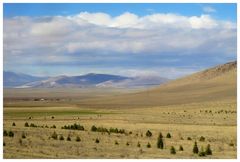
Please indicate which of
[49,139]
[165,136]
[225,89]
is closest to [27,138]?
[49,139]

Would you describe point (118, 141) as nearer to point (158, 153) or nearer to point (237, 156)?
point (158, 153)

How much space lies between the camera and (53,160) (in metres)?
22.3

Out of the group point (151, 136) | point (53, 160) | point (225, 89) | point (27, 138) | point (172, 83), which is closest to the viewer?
point (53, 160)

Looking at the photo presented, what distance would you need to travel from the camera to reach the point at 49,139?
28.8m

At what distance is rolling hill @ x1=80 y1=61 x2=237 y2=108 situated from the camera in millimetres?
104775

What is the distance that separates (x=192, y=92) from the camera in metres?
128

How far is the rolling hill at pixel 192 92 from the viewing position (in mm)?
104775

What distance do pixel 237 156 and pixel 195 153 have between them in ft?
6.53

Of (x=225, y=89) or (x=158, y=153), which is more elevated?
(x=225, y=89)

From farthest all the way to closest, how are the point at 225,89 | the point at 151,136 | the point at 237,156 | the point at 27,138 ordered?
the point at 225,89
the point at 151,136
the point at 27,138
the point at 237,156

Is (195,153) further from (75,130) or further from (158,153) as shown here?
(75,130)

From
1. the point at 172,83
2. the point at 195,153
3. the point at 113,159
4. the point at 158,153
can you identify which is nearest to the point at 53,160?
the point at 113,159

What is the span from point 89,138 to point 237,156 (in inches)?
353

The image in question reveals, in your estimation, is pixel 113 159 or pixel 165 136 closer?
pixel 113 159
